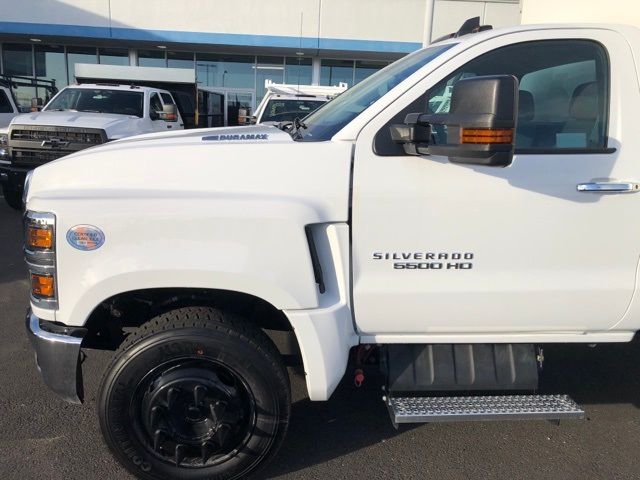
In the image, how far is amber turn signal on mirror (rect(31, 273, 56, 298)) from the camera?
89.7 inches

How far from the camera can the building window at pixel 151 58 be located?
20.2 metres

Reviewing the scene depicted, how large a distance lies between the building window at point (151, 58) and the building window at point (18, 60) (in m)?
4.21

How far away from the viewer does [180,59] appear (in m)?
20.3

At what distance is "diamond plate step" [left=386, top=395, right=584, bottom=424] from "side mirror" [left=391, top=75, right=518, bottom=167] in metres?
1.20

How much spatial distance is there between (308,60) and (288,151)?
19.2 metres

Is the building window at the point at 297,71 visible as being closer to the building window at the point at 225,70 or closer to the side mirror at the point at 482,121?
the building window at the point at 225,70

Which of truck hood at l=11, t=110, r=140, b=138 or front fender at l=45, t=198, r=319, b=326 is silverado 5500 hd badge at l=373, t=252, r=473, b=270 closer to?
front fender at l=45, t=198, r=319, b=326

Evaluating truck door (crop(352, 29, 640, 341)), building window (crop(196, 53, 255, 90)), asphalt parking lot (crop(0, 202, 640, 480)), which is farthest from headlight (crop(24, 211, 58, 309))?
building window (crop(196, 53, 255, 90))

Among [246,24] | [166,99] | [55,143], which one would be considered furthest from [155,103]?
[246,24]

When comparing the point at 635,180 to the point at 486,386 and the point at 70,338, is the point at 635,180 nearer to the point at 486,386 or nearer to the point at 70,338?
the point at 486,386

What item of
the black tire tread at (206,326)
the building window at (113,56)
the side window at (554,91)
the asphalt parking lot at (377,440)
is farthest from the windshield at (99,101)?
the building window at (113,56)

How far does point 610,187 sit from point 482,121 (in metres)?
0.85

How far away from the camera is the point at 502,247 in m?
2.38

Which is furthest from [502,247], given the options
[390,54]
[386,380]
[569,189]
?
[390,54]
